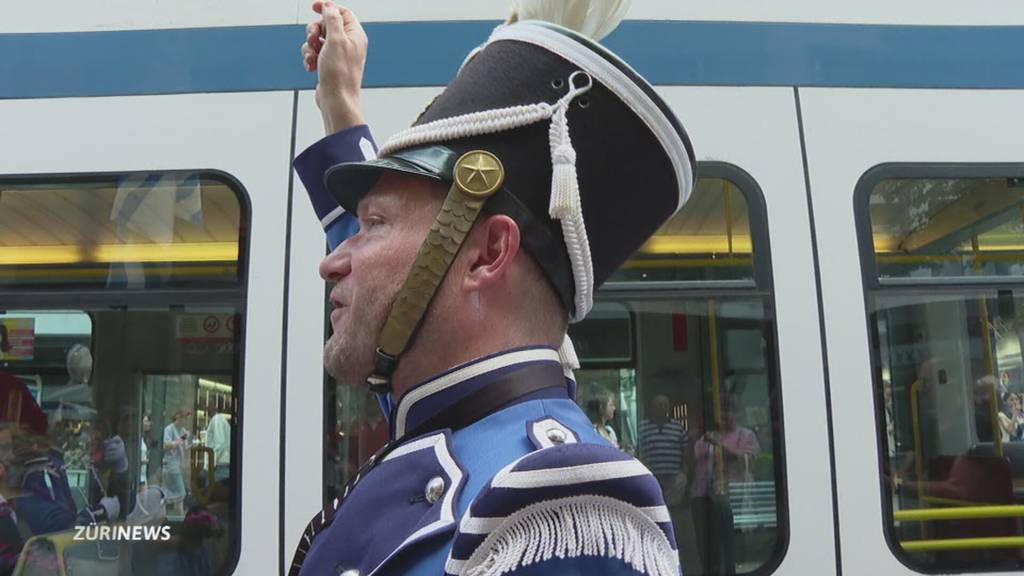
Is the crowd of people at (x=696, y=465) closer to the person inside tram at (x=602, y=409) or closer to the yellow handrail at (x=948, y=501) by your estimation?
the person inside tram at (x=602, y=409)

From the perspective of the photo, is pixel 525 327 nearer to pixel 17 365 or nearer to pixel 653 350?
pixel 653 350

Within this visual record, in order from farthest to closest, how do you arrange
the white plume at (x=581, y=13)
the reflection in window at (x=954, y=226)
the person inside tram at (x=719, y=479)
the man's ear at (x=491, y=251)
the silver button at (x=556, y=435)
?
1. the reflection in window at (x=954, y=226)
2. the person inside tram at (x=719, y=479)
3. the white plume at (x=581, y=13)
4. the man's ear at (x=491, y=251)
5. the silver button at (x=556, y=435)

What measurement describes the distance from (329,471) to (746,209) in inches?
57.6

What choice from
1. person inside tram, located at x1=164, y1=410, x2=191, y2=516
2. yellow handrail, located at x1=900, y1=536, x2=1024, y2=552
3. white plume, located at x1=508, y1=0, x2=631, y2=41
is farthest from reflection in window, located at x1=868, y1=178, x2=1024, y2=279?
person inside tram, located at x1=164, y1=410, x2=191, y2=516

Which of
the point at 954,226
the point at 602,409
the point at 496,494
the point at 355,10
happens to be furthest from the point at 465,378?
the point at 954,226

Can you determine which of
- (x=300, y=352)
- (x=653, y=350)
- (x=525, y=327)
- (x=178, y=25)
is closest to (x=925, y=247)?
(x=653, y=350)

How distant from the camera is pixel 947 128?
289cm

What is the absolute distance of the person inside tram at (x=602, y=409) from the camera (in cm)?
274

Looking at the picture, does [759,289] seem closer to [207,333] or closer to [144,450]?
[207,333]

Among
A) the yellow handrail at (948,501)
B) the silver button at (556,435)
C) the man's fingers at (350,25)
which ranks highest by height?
the man's fingers at (350,25)

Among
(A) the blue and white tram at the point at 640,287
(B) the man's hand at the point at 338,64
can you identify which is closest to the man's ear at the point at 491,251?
(B) the man's hand at the point at 338,64

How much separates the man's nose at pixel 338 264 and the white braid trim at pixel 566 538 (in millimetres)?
458

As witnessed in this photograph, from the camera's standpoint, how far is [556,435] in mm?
987

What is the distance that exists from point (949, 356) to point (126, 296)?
8.46 ft
